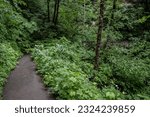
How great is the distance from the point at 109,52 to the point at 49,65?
8287 millimetres

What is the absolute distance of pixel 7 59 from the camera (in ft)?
58.2

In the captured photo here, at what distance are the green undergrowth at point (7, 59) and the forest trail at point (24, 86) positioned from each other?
29 cm

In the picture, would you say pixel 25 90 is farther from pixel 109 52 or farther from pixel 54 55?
pixel 109 52

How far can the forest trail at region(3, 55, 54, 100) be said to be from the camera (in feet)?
40.4

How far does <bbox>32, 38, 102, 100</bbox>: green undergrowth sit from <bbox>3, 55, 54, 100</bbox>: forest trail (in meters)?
0.46

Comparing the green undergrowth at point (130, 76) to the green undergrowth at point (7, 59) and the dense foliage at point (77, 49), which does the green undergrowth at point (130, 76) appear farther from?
the green undergrowth at point (7, 59)

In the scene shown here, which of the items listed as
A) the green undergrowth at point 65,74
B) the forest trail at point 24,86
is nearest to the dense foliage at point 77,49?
the green undergrowth at point 65,74

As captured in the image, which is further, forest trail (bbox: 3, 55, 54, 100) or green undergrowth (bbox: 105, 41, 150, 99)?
green undergrowth (bbox: 105, 41, 150, 99)

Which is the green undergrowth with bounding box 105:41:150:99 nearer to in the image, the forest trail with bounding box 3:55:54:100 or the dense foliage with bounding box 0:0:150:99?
the dense foliage with bounding box 0:0:150:99

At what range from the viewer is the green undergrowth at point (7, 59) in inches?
591

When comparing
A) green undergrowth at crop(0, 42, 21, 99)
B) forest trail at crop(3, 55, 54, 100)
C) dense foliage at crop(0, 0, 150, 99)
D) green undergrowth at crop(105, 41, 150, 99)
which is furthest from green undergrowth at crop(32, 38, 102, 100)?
green undergrowth at crop(105, 41, 150, 99)

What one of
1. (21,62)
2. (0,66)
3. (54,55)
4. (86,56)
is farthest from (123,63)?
(0,66)

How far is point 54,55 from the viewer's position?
19.4 m

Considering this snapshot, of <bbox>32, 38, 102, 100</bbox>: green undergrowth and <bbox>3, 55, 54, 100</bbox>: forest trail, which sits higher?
<bbox>32, 38, 102, 100</bbox>: green undergrowth
